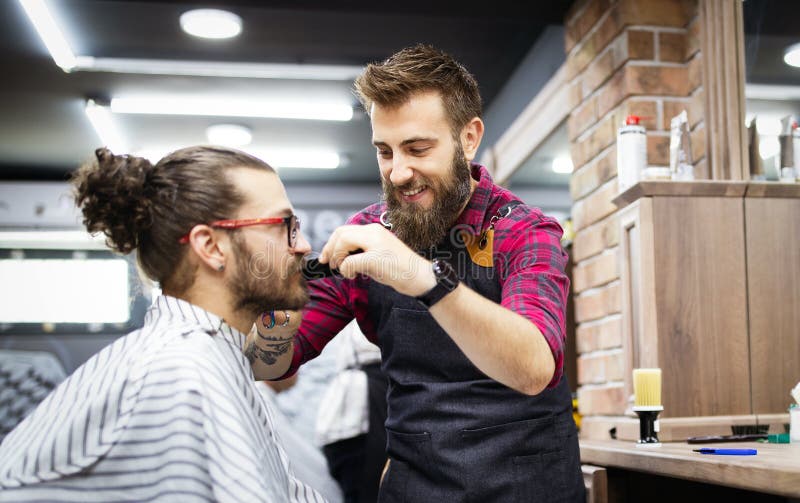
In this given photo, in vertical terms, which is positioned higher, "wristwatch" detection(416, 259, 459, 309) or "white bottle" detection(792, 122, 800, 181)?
"white bottle" detection(792, 122, 800, 181)

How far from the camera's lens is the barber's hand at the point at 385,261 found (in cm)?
126

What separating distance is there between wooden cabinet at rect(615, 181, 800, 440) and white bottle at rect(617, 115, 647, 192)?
27 cm

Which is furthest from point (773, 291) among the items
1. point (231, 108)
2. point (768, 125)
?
point (231, 108)

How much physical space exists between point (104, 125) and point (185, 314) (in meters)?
4.67

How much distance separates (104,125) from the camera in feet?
18.3

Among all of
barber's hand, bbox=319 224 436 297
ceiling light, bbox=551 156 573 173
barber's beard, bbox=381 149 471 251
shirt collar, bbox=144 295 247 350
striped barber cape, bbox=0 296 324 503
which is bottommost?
striped barber cape, bbox=0 296 324 503

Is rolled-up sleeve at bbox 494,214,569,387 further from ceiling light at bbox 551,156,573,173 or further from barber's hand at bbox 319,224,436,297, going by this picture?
ceiling light at bbox 551,156,573,173

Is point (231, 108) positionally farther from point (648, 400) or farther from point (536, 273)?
point (536, 273)

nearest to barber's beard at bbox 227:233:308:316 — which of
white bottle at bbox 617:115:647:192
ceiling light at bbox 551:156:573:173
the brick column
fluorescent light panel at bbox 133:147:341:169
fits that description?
white bottle at bbox 617:115:647:192

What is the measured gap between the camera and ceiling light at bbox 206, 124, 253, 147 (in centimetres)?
570

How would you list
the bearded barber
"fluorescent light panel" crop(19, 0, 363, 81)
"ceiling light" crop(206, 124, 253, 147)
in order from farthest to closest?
"ceiling light" crop(206, 124, 253, 147) → "fluorescent light panel" crop(19, 0, 363, 81) → the bearded barber

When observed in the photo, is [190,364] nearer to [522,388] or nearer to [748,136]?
[522,388]

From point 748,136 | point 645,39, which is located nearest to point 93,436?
point 748,136

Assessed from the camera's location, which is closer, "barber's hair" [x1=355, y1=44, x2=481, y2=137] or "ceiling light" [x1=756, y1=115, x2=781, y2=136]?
"barber's hair" [x1=355, y1=44, x2=481, y2=137]
